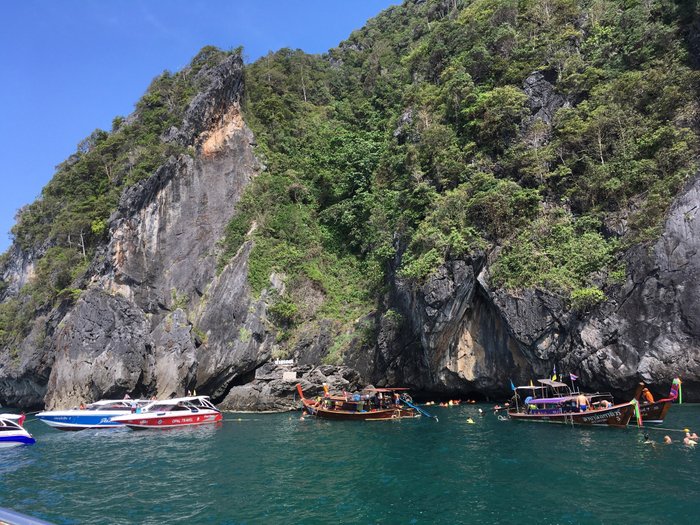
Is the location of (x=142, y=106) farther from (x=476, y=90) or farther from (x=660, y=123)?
(x=660, y=123)

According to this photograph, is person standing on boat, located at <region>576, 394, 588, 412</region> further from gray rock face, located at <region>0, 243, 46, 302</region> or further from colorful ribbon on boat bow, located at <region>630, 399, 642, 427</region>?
gray rock face, located at <region>0, 243, 46, 302</region>

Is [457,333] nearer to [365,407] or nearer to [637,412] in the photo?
[365,407]

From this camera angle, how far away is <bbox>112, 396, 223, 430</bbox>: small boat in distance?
29.1m

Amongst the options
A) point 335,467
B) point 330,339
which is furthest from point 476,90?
point 335,467

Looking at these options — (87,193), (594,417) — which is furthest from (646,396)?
(87,193)

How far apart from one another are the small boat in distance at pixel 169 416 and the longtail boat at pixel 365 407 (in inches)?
274

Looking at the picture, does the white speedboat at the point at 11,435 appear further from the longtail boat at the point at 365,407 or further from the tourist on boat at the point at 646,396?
the tourist on boat at the point at 646,396

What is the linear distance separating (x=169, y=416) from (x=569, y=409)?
77.7ft

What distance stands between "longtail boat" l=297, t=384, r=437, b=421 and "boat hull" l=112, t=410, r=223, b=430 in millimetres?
6649

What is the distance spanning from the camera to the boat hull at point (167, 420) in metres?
29.1

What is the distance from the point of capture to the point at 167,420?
2942 centimetres

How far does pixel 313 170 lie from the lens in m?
47.3

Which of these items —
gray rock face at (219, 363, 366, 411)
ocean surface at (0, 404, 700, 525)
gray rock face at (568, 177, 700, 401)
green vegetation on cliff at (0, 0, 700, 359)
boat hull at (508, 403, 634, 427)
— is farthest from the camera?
gray rock face at (219, 363, 366, 411)

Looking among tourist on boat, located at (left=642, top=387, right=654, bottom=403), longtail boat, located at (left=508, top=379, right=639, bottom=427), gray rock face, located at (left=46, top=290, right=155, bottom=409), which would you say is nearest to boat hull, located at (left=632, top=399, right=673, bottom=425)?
tourist on boat, located at (left=642, top=387, right=654, bottom=403)
